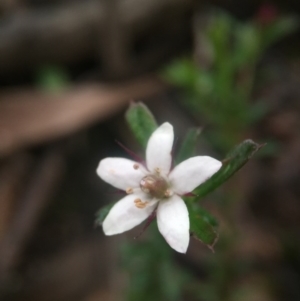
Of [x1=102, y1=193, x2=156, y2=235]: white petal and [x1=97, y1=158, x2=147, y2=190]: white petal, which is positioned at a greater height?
[x1=97, y1=158, x2=147, y2=190]: white petal

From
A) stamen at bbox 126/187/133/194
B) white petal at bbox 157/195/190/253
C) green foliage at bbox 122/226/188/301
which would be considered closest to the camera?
white petal at bbox 157/195/190/253

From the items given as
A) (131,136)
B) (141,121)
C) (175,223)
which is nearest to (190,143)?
(141,121)

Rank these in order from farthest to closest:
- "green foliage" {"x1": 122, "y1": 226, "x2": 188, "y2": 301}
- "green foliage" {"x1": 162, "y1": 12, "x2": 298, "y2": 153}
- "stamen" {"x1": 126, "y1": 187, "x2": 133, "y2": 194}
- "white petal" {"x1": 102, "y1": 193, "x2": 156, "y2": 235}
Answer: "green foliage" {"x1": 162, "y1": 12, "x2": 298, "y2": 153} → "green foliage" {"x1": 122, "y1": 226, "x2": 188, "y2": 301} → "stamen" {"x1": 126, "y1": 187, "x2": 133, "y2": 194} → "white petal" {"x1": 102, "y1": 193, "x2": 156, "y2": 235}

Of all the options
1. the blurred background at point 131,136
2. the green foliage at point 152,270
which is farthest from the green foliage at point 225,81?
the green foliage at point 152,270

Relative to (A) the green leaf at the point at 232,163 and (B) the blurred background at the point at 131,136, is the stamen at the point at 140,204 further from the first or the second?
(B) the blurred background at the point at 131,136

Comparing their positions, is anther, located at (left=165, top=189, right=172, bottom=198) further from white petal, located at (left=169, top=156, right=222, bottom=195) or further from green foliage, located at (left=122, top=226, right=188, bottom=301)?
green foliage, located at (left=122, top=226, right=188, bottom=301)

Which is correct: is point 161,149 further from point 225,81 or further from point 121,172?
point 225,81

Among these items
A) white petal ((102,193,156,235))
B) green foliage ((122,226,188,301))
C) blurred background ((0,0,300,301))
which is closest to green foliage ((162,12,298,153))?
blurred background ((0,0,300,301))
